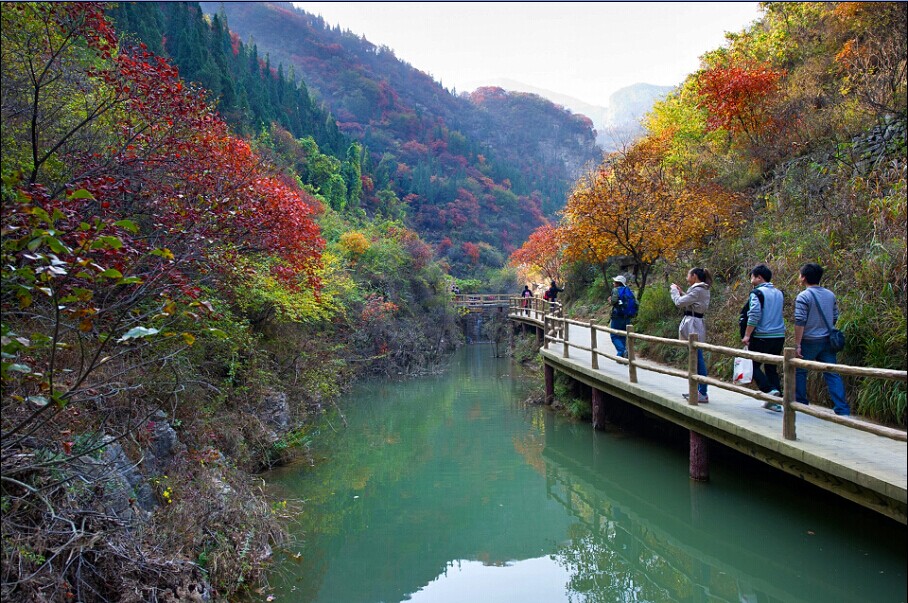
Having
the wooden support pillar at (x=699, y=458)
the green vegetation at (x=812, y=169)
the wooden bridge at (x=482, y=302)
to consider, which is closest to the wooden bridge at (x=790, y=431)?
the wooden support pillar at (x=699, y=458)

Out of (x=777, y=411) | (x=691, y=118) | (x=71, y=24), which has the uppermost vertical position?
(x=691, y=118)

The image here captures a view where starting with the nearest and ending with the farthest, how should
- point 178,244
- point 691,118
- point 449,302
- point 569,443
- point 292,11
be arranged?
point 178,244 < point 569,443 < point 691,118 < point 449,302 < point 292,11

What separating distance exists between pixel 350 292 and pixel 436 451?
7.23 meters

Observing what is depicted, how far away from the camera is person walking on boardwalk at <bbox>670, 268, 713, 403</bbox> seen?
23.1 ft

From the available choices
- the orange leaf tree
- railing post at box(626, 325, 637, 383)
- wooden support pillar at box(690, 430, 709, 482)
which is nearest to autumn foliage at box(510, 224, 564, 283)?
the orange leaf tree

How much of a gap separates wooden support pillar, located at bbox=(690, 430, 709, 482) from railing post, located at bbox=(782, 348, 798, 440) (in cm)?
218

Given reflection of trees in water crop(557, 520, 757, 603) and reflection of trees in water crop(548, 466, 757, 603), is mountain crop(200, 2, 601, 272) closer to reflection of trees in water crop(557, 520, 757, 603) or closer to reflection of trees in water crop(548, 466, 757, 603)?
reflection of trees in water crop(548, 466, 757, 603)

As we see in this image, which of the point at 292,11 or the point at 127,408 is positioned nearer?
the point at 127,408

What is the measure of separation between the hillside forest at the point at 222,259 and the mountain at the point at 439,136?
31.4 meters

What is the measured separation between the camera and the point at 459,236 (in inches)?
2046

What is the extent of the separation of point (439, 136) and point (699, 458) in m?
63.0

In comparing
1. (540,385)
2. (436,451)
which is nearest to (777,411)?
(436,451)

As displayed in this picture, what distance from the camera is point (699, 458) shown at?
7.60m

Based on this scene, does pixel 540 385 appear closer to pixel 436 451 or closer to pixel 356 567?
pixel 436 451
